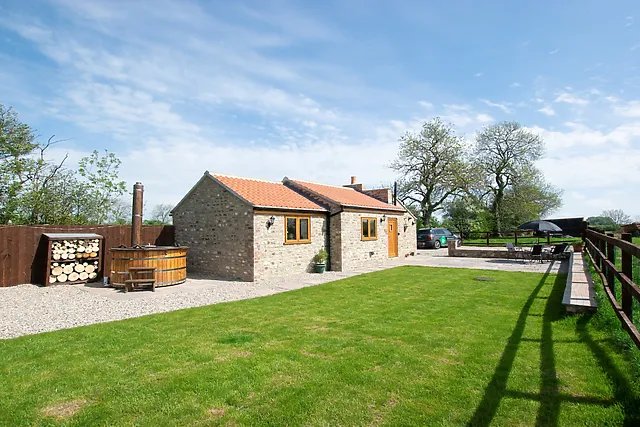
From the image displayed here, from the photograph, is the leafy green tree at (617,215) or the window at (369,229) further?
the leafy green tree at (617,215)

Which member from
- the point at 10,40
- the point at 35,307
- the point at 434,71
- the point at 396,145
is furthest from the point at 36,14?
the point at 396,145

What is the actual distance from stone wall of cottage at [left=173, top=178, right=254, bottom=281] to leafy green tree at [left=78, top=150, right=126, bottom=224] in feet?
23.5

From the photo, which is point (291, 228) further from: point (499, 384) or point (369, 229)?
point (499, 384)

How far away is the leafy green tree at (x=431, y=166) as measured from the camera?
3331cm

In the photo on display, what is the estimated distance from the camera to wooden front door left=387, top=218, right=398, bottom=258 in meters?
20.0

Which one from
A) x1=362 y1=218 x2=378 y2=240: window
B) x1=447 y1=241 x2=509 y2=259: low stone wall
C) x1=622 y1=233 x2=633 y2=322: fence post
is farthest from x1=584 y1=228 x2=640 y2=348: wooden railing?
x1=447 y1=241 x2=509 y2=259: low stone wall

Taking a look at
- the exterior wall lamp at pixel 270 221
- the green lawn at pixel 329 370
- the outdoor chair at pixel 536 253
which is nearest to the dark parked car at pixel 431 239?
the outdoor chair at pixel 536 253

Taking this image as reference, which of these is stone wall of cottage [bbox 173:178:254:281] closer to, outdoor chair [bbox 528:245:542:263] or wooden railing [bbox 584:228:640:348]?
wooden railing [bbox 584:228:640:348]

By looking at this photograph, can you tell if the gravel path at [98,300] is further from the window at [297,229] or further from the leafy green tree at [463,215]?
the leafy green tree at [463,215]

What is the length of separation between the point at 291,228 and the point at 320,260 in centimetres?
194

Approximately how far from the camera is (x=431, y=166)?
34.0 meters

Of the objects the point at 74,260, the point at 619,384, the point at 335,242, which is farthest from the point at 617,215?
the point at 74,260

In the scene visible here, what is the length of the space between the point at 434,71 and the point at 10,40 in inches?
565

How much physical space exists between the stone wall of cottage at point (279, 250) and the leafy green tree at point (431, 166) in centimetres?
2202
